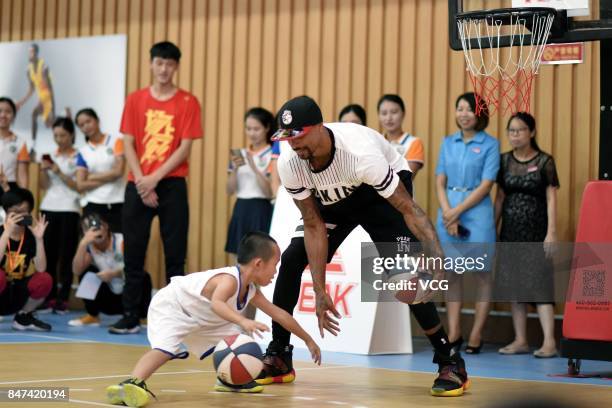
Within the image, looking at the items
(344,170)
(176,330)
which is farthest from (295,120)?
(176,330)

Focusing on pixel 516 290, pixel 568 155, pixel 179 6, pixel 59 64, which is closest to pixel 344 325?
pixel 516 290

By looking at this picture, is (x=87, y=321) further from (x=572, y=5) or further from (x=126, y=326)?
(x=572, y=5)

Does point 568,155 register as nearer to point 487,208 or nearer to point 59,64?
point 487,208

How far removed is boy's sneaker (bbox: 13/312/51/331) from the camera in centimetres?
827

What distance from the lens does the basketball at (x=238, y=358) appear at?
15.1 feet

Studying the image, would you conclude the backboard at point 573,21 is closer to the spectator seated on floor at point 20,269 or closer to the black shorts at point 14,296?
the spectator seated on floor at point 20,269

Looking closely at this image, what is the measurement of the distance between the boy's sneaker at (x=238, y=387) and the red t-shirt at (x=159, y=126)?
145 inches

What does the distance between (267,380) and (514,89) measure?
157 inches

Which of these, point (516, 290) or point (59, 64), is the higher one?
point (59, 64)

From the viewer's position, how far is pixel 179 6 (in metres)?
10.7

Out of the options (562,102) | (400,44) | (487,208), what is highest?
(400,44)

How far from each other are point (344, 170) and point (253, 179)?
4.19 meters

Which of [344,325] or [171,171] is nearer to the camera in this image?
[344,325]

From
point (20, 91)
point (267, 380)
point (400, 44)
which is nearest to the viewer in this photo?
point (267, 380)
